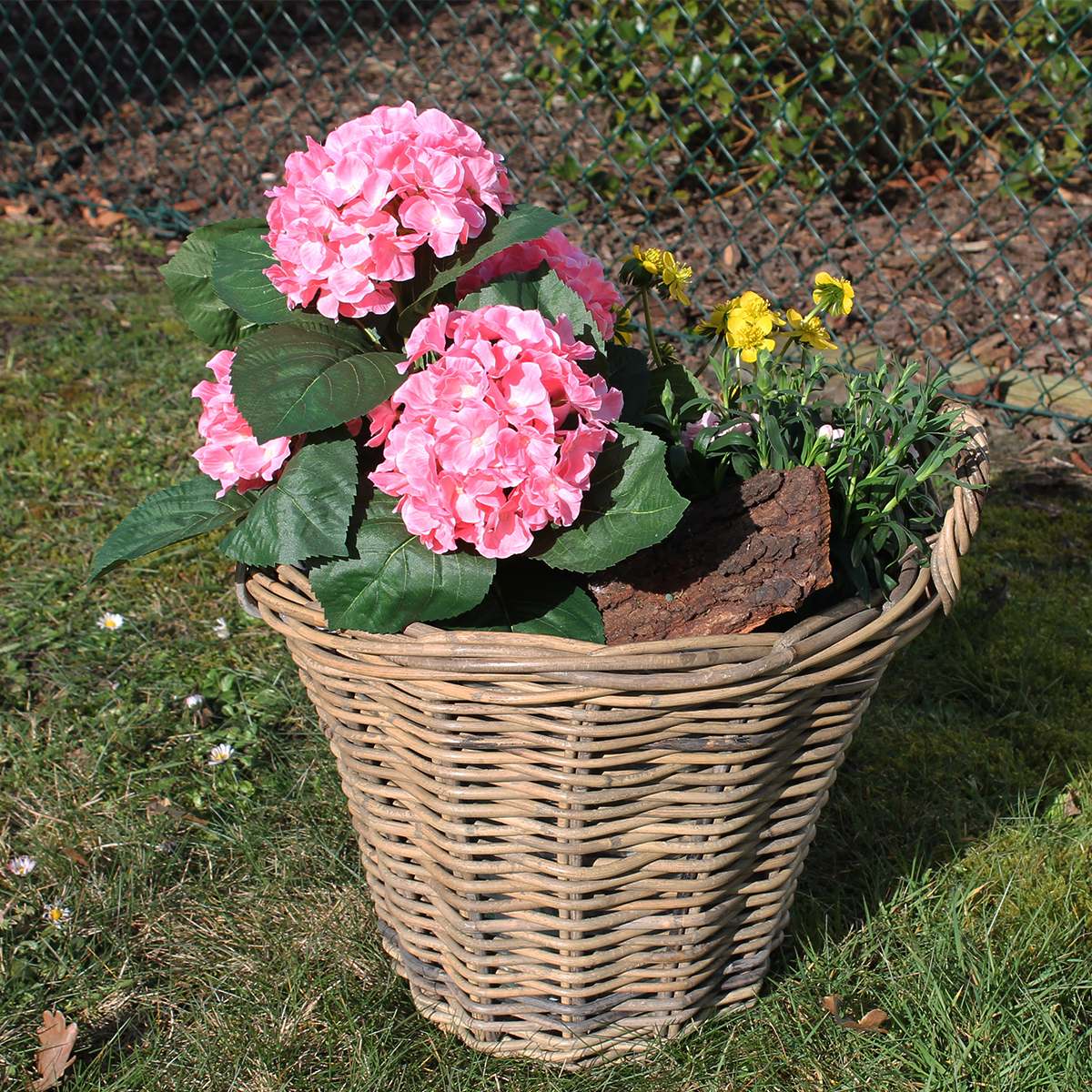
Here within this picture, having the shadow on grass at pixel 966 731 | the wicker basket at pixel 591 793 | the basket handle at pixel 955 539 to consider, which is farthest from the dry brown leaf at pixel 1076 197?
the basket handle at pixel 955 539

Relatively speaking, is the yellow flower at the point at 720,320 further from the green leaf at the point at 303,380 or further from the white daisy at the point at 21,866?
the white daisy at the point at 21,866

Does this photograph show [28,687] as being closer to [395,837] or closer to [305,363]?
[395,837]

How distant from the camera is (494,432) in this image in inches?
54.0

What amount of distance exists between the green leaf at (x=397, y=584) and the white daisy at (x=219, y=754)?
1.03m

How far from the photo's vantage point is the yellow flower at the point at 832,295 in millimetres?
1738

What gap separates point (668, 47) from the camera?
4.14m

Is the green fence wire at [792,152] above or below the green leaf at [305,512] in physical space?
below

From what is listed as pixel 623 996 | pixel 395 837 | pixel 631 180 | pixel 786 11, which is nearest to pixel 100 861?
pixel 395 837

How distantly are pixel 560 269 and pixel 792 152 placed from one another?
279 centimetres

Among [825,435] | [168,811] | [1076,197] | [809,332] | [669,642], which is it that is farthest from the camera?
[1076,197]

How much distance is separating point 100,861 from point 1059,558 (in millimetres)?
2257

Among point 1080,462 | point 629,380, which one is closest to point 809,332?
point 629,380

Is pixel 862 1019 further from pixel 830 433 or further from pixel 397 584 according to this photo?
pixel 397 584

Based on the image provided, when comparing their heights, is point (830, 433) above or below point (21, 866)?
above
